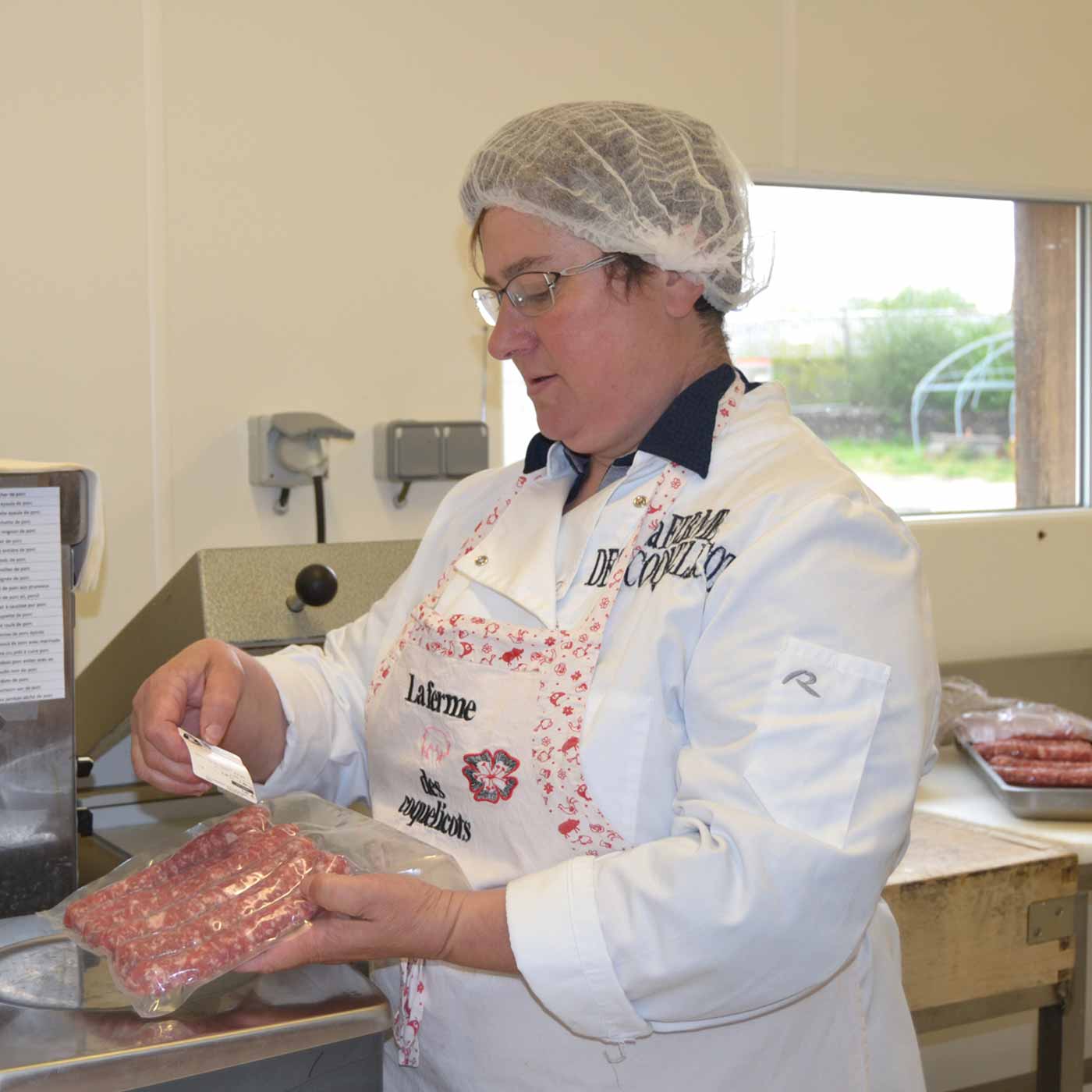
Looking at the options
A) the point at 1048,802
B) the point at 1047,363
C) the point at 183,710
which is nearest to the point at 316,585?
the point at 183,710

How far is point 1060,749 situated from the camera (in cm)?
213

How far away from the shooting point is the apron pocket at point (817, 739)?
0.92m

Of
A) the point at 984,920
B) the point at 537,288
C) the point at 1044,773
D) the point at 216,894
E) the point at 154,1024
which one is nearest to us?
the point at 154,1024

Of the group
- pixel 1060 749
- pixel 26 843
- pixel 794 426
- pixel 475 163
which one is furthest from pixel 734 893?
pixel 1060 749

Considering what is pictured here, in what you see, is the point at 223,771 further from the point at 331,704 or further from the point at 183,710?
the point at 331,704

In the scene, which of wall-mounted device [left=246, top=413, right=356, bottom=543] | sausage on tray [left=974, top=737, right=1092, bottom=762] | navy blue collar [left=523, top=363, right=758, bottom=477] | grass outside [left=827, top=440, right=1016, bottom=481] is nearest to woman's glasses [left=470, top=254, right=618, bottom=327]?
navy blue collar [left=523, top=363, right=758, bottom=477]

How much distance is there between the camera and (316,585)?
1389mm

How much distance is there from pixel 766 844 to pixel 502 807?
0.29 meters

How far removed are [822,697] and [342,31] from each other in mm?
1462

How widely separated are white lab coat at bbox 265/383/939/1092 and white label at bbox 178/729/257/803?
22cm

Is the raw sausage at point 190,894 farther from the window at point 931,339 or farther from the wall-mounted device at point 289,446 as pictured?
the window at point 931,339

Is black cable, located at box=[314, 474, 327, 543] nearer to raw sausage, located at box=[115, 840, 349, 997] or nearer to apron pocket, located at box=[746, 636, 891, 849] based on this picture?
raw sausage, located at box=[115, 840, 349, 997]

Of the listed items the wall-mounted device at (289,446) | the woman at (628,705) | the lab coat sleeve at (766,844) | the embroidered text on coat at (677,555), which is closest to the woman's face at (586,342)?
the woman at (628,705)

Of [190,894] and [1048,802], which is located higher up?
[190,894]
